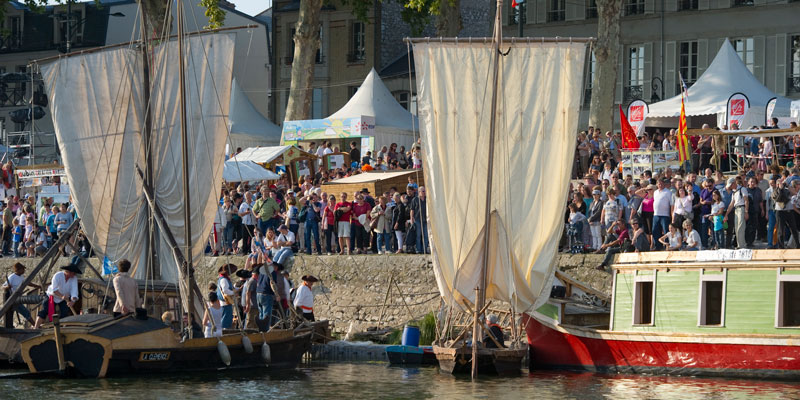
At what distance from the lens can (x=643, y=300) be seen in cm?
2569

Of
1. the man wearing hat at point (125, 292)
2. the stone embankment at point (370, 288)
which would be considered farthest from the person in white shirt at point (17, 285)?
the stone embankment at point (370, 288)

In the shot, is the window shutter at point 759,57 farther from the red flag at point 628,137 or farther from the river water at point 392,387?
the river water at point 392,387

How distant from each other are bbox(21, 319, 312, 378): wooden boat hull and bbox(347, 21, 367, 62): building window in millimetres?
33987

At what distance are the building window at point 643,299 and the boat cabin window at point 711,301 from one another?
1010mm

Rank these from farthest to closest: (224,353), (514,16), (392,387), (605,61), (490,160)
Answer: (514,16), (605,61), (490,160), (224,353), (392,387)

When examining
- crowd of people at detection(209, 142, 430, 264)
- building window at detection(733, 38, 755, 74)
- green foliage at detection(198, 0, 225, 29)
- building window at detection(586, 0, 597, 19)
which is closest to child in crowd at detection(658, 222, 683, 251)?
crowd of people at detection(209, 142, 430, 264)

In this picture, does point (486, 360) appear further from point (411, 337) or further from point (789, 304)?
point (789, 304)

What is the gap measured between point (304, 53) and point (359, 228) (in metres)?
13.0

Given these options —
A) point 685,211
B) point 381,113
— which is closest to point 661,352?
point 685,211

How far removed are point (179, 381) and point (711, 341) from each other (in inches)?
359

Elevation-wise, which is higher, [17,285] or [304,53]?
[304,53]

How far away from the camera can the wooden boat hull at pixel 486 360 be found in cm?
2431

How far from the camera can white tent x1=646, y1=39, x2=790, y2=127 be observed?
119ft

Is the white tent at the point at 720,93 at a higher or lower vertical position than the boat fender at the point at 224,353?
higher
